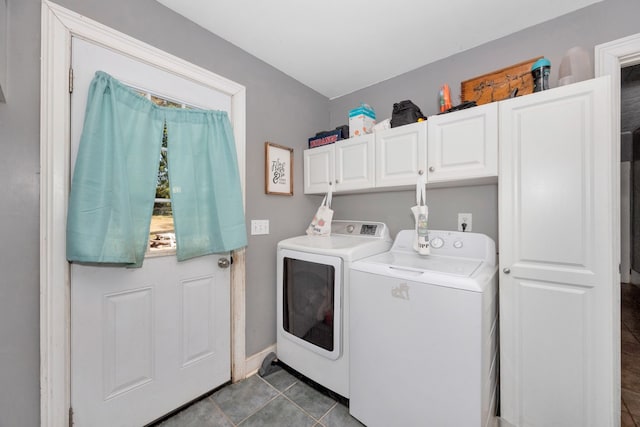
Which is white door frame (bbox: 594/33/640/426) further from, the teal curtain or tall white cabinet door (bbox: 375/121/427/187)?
the teal curtain

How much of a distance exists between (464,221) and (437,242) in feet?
0.97

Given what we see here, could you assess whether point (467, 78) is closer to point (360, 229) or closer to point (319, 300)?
point (360, 229)

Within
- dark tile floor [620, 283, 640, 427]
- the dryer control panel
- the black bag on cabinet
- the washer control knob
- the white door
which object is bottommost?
dark tile floor [620, 283, 640, 427]

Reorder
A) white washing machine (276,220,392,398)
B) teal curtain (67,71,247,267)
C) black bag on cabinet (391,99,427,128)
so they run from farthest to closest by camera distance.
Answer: black bag on cabinet (391,99,427,128) < white washing machine (276,220,392,398) < teal curtain (67,71,247,267)

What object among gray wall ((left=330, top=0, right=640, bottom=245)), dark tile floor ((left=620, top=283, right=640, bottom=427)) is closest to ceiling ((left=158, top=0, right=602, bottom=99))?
gray wall ((left=330, top=0, right=640, bottom=245))

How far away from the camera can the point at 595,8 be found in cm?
136

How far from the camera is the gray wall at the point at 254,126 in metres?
1.01

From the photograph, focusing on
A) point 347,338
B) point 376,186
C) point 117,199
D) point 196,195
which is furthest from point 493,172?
point 117,199

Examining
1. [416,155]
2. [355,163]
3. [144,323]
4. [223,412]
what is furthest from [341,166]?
[223,412]

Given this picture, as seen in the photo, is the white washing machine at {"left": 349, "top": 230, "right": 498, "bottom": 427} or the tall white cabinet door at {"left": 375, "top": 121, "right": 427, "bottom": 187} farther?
the tall white cabinet door at {"left": 375, "top": 121, "right": 427, "bottom": 187}

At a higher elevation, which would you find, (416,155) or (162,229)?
(416,155)

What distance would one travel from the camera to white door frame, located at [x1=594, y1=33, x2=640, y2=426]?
1098mm

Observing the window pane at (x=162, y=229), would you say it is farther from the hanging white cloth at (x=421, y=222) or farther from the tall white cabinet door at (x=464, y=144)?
the tall white cabinet door at (x=464, y=144)

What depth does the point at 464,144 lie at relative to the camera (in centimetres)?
143
